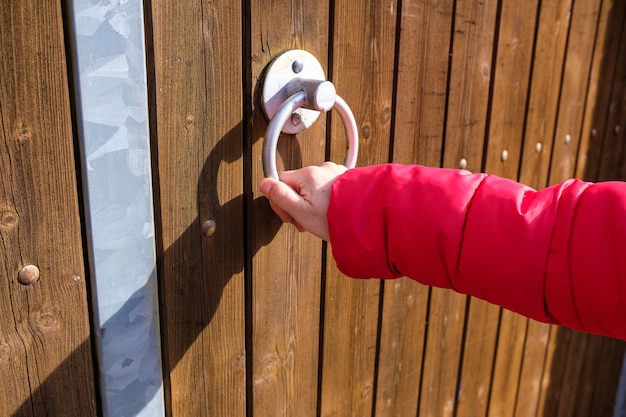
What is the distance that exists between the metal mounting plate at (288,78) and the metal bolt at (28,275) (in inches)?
12.9

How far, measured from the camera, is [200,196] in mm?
725

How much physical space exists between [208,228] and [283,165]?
0.14m

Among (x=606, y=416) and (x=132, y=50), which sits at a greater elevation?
(x=132, y=50)

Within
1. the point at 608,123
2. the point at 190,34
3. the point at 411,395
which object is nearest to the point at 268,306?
the point at 190,34

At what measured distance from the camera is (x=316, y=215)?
0.71 meters

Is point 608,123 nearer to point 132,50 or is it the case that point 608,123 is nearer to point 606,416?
point 606,416

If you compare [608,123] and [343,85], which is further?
[608,123]

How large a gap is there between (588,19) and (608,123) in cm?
33

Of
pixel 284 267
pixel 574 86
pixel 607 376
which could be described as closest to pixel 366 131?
pixel 284 267

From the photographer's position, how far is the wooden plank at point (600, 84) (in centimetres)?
144

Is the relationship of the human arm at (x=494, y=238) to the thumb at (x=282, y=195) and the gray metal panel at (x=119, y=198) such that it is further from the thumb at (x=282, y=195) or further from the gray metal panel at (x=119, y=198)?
the gray metal panel at (x=119, y=198)

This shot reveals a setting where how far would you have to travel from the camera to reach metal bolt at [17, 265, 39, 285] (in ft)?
1.94

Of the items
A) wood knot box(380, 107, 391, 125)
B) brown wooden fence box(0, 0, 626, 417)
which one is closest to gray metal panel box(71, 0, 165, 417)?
brown wooden fence box(0, 0, 626, 417)

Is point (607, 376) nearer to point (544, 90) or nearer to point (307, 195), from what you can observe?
point (544, 90)
